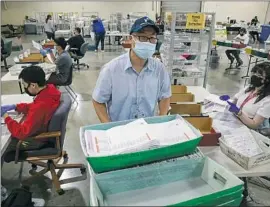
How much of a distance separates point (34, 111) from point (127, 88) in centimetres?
97

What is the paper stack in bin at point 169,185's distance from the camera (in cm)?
80

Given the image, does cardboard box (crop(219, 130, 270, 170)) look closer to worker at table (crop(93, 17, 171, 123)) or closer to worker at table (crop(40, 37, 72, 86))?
worker at table (crop(93, 17, 171, 123))

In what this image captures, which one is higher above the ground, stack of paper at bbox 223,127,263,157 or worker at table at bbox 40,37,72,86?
stack of paper at bbox 223,127,263,157

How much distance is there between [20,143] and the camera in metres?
2.13

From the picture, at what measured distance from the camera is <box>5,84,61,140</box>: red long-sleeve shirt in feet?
6.52

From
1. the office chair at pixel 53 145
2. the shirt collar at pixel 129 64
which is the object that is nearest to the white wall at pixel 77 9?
the office chair at pixel 53 145

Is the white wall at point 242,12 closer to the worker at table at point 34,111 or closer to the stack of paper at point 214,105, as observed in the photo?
the stack of paper at point 214,105

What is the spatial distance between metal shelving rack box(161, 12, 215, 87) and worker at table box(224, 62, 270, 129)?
1.53 meters

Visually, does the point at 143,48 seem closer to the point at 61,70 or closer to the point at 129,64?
the point at 129,64

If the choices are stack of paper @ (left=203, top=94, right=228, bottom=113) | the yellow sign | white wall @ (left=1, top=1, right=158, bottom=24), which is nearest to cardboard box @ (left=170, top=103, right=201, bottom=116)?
stack of paper @ (left=203, top=94, right=228, bottom=113)

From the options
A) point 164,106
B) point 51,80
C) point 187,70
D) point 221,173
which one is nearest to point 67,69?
point 51,80

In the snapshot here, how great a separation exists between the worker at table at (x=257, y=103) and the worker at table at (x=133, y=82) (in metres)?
0.91

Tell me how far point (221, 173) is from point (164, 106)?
823mm

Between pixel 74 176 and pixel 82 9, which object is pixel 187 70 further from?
pixel 82 9
